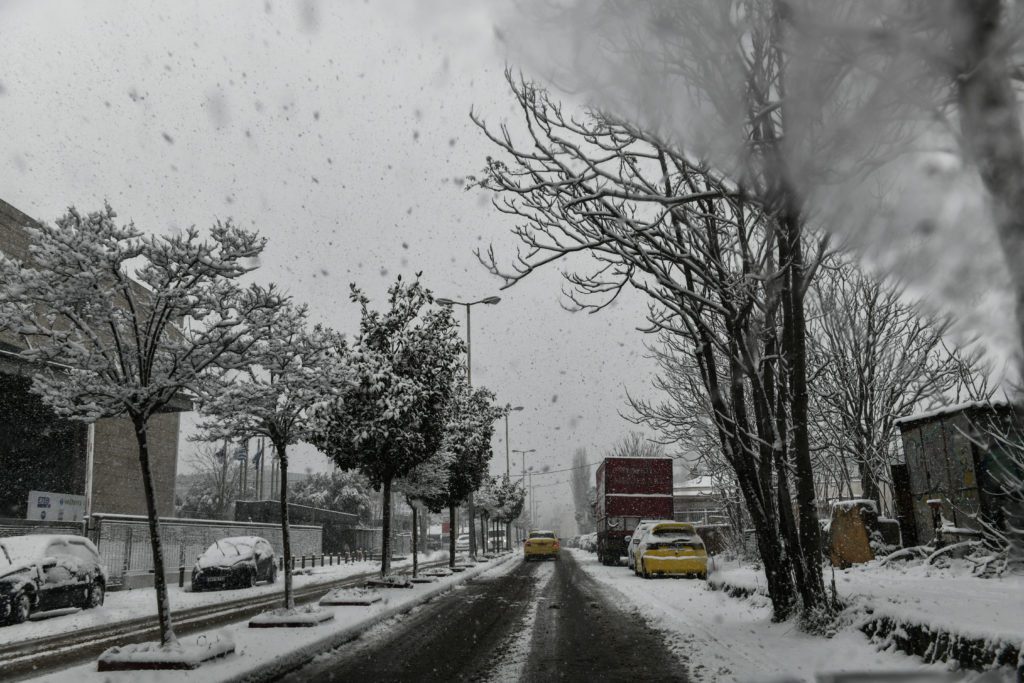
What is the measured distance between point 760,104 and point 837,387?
42.6ft

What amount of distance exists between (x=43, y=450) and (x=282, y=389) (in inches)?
990

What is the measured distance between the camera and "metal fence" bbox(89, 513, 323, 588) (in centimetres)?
2164

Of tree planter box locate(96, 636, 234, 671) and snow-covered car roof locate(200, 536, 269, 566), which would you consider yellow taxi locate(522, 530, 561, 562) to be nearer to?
snow-covered car roof locate(200, 536, 269, 566)

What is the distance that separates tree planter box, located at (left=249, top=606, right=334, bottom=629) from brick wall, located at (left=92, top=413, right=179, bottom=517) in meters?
22.4

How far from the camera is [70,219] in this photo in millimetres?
7574

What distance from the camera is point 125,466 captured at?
33.5 metres

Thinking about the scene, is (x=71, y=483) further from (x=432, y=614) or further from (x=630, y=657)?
(x=630, y=657)

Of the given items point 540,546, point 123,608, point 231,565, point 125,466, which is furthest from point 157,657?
point 540,546

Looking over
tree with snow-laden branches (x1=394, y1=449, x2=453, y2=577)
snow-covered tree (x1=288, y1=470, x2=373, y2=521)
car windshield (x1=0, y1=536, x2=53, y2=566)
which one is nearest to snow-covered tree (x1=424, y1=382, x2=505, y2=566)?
tree with snow-laden branches (x1=394, y1=449, x2=453, y2=577)

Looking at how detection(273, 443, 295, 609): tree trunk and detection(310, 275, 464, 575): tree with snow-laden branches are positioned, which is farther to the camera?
detection(310, 275, 464, 575): tree with snow-laden branches

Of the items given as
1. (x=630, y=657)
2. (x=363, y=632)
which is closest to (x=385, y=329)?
(x=363, y=632)

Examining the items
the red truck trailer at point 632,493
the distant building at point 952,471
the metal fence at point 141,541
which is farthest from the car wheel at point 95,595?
the red truck trailer at point 632,493

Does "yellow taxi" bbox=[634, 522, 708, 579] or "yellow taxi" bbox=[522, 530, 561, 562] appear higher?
"yellow taxi" bbox=[634, 522, 708, 579]

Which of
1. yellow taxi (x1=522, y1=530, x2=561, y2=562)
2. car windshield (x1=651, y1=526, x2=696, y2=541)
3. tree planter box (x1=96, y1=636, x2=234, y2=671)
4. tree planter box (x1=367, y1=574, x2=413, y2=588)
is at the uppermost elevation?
car windshield (x1=651, y1=526, x2=696, y2=541)
